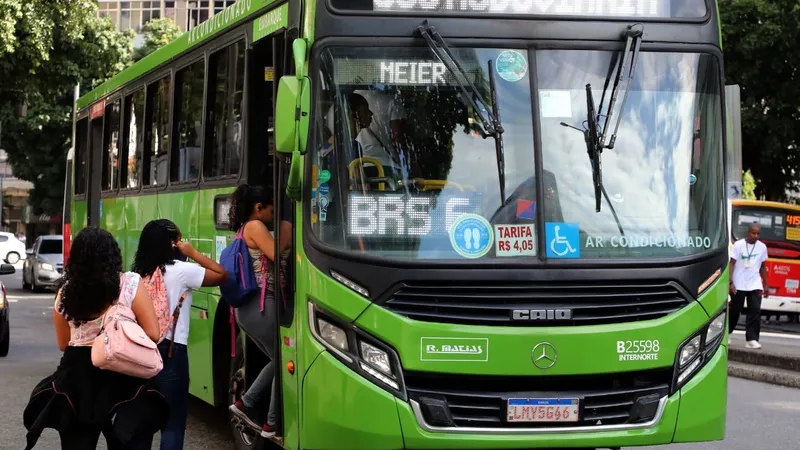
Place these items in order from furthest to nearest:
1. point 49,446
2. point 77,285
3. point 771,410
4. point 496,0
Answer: point 771,410
point 49,446
point 496,0
point 77,285

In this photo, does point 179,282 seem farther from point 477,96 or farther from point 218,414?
point 218,414

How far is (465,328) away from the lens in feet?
22.3

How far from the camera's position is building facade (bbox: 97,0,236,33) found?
3044 inches

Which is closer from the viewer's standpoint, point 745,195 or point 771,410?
point 771,410

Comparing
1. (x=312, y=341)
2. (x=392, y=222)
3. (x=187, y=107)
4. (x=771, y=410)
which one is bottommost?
(x=771, y=410)

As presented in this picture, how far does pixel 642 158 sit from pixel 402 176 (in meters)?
1.27

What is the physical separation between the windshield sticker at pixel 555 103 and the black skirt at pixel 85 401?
247 cm

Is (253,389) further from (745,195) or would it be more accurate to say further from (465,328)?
(745,195)

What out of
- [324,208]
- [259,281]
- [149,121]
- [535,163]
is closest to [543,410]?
[535,163]

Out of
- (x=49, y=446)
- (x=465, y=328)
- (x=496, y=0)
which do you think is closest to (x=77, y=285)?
(x=465, y=328)

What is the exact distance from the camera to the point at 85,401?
6.30m

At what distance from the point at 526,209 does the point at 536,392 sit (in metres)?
0.94

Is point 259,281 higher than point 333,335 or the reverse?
higher

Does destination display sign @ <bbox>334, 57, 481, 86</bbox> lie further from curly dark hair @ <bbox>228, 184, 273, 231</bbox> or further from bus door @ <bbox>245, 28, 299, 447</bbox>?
curly dark hair @ <bbox>228, 184, 273, 231</bbox>
